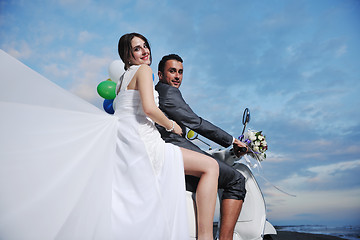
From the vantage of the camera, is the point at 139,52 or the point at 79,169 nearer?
the point at 79,169

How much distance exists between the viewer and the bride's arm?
1.72 m

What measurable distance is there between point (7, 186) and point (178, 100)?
4.01ft

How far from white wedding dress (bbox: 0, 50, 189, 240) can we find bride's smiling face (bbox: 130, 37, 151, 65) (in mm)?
351

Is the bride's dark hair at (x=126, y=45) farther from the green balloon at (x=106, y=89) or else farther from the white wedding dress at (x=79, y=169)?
the green balloon at (x=106, y=89)

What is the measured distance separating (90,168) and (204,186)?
29.3 inches

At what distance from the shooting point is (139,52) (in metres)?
2.11

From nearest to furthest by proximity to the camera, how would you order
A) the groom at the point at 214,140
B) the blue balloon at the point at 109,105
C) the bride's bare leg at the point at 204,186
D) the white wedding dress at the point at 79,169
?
the white wedding dress at the point at 79,169, the bride's bare leg at the point at 204,186, the groom at the point at 214,140, the blue balloon at the point at 109,105

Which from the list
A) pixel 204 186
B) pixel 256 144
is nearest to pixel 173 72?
pixel 256 144

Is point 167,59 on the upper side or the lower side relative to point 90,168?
upper

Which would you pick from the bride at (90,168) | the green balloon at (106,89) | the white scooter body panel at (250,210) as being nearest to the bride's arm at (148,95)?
the bride at (90,168)

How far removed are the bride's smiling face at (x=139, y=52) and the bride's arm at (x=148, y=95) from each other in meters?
0.27

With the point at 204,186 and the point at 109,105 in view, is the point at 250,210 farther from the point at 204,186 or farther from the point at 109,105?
the point at 109,105

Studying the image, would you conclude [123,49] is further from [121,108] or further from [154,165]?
[154,165]

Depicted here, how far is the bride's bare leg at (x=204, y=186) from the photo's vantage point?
183 centimetres
